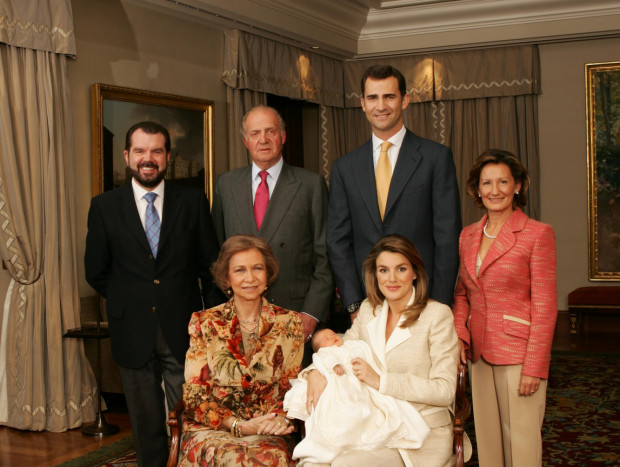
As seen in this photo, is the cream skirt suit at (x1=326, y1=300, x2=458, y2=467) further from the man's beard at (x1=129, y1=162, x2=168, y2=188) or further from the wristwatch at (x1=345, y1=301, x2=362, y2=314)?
the man's beard at (x1=129, y1=162, x2=168, y2=188)

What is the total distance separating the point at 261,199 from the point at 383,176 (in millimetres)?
621

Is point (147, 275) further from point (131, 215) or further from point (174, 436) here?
point (174, 436)

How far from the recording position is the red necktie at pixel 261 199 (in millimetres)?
3486

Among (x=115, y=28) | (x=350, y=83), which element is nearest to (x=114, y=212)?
(x=115, y=28)

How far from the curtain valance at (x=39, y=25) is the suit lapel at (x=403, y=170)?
3.14 meters

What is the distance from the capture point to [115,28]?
5953 mm

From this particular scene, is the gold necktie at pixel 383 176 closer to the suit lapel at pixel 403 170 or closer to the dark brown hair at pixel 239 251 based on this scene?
the suit lapel at pixel 403 170

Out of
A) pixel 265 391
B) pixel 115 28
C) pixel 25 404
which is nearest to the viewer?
pixel 265 391

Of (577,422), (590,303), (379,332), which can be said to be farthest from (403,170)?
(590,303)

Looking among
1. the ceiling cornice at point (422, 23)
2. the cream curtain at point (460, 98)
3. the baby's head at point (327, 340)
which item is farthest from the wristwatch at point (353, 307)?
the cream curtain at point (460, 98)

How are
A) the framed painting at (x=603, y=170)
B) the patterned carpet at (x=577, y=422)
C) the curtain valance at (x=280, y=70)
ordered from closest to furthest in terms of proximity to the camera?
the patterned carpet at (x=577, y=422) → the curtain valance at (x=280, y=70) → the framed painting at (x=603, y=170)

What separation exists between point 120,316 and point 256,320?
2.35 feet

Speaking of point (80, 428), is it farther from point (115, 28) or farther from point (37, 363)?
point (115, 28)

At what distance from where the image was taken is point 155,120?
6.38 m
